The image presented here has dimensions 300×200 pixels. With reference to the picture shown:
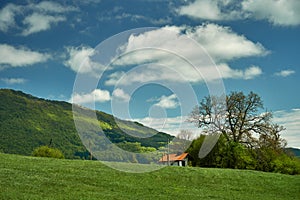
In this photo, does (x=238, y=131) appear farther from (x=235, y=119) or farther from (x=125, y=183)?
(x=125, y=183)

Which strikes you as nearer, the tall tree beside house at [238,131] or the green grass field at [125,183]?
the green grass field at [125,183]

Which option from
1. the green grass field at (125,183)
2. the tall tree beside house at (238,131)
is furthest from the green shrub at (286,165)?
the green grass field at (125,183)

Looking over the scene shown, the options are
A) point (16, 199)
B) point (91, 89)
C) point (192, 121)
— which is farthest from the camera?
point (192, 121)

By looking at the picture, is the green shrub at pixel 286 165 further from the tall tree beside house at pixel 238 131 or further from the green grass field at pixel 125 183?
the green grass field at pixel 125 183

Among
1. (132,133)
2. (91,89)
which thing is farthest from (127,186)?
(91,89)

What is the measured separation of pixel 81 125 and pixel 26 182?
605 centimetres

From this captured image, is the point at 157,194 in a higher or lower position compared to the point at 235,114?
lower

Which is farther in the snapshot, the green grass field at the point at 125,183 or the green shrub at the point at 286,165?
the green shrub at the point at 286,165

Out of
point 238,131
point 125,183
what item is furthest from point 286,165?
point 125,183

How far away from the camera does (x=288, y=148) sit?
3019 inches

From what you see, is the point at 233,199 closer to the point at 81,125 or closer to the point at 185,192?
the point at 185,192

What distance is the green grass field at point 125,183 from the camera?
72.6 ft

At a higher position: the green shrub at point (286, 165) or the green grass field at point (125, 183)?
the green shrub at point (286, 165)

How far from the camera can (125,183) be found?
2761 cm
